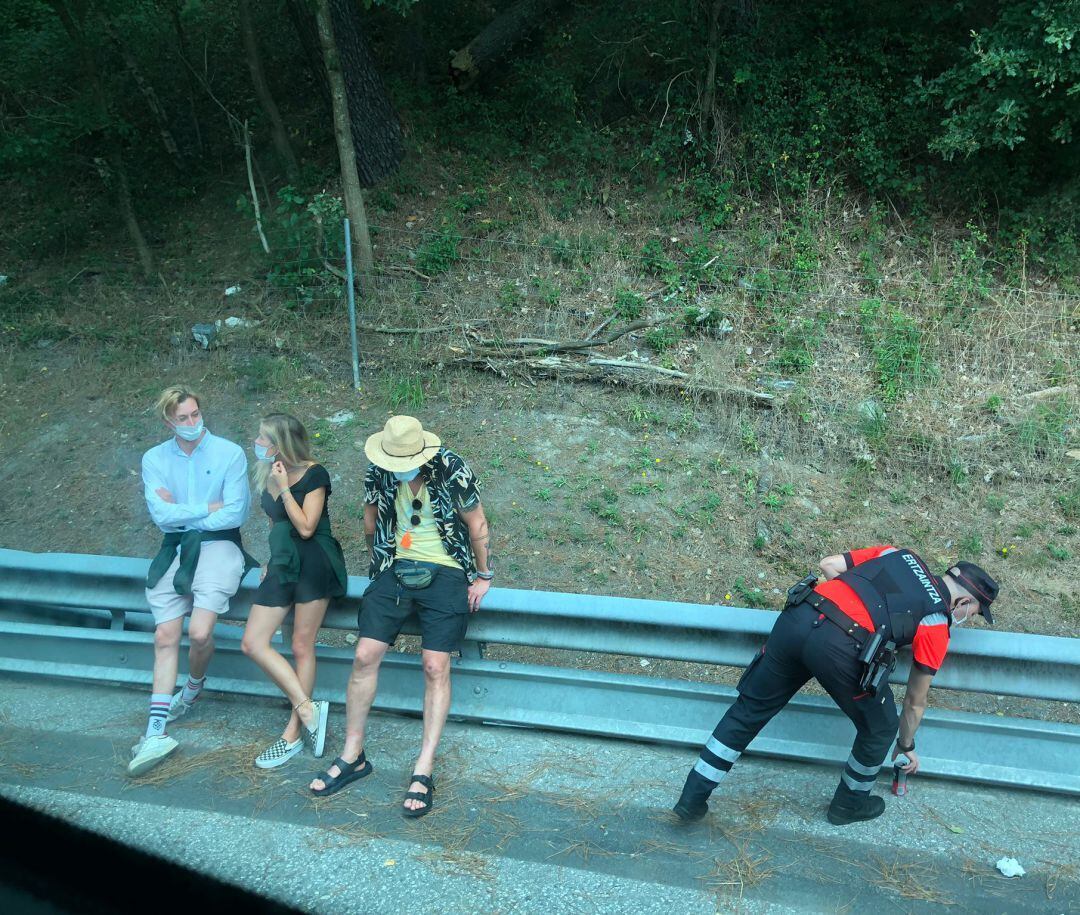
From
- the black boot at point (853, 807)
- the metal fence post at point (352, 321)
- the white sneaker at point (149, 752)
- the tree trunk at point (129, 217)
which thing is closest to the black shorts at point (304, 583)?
the white sneaker at point (149, 752)

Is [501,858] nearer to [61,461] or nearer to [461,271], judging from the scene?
[61,461]

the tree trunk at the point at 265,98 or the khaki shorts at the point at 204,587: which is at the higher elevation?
the tree trunk at the point at 265,98

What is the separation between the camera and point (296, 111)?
42.0 feet

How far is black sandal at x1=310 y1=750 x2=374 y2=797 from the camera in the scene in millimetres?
4004

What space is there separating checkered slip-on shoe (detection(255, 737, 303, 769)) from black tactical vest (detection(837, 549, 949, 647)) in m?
2.61

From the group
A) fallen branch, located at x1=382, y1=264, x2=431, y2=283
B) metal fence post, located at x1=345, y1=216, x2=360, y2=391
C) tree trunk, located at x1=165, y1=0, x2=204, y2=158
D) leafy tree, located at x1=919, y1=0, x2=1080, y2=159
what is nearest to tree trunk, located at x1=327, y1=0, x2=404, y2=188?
fallen branch, located at x1=382, y1=264, x2=431, y2=283

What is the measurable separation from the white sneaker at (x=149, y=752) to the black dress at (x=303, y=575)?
0.75 metres

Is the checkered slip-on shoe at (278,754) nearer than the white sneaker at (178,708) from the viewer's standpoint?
Yes

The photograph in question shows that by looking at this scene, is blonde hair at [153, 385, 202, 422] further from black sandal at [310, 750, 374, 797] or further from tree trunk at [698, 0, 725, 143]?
tree trunk at [698, 0, 725, 143]

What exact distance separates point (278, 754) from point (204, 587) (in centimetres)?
89

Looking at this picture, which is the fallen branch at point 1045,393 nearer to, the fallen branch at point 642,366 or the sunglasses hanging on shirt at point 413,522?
the fallen branch at point 642,366

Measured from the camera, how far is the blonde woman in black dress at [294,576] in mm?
4316

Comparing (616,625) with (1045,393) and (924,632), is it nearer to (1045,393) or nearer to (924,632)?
(924,632)

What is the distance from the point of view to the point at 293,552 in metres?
4.33
